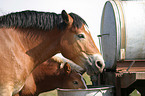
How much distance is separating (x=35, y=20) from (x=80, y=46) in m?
0.65

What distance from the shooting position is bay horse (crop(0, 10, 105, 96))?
2.28 metres

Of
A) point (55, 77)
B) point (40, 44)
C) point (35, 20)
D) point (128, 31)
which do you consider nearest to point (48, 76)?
point (55, 77)

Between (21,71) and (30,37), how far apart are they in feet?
1.48

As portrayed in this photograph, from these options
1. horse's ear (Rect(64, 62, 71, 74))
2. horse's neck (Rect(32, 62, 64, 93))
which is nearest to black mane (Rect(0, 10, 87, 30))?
horse's ear (Rect(64, 62, 71, 74))

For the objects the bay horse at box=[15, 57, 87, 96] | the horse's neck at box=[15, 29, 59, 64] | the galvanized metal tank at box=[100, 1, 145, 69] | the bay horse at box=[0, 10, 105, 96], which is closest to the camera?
the bay horse at box=[0, 10, 105, 96]

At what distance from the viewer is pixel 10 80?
212cm

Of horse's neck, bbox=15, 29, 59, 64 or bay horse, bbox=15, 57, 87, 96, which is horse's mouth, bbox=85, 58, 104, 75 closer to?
horse's neck, bbox=15, 29, 59, 64

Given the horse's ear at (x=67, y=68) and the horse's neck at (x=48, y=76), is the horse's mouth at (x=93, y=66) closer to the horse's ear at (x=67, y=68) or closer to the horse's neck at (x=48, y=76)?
the horse's ear at (x=67, y=68)

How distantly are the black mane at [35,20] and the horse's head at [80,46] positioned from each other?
5cm

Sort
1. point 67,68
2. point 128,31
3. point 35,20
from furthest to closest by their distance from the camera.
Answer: point 67,68 → point 128,31 → point 35,20

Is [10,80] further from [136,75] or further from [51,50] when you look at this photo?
[136,75]

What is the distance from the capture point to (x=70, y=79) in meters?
4.55

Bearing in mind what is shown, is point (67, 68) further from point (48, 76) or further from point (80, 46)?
point (80, 46)

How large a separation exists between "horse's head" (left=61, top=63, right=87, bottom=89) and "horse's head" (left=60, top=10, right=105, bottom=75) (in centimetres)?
201
